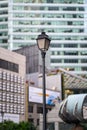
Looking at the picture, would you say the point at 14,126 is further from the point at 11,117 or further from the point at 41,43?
the point at 41,43

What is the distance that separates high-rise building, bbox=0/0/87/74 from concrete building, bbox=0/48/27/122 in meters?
62.9

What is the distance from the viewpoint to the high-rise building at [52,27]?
134500mm

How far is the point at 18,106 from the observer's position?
68.4 m

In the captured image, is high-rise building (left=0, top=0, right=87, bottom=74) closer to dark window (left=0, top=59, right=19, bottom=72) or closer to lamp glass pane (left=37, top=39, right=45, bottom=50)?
dark window (left=0, top=59, right=19, bottom=72)

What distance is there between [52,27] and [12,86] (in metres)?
72.9

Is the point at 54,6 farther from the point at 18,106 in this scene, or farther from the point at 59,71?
the point at 18,106

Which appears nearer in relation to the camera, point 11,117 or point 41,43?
point 41,43

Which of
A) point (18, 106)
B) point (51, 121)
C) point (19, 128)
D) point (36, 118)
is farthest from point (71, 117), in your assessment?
point (36, 118)

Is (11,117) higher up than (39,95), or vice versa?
(39,95)

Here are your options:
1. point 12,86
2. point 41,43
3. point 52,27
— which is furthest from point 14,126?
point 52,27

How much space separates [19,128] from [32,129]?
61.7 inches

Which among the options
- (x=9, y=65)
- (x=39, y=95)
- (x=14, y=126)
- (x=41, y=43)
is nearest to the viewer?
(x=41, y=43)

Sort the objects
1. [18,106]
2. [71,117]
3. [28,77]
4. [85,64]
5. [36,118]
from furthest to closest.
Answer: [85,64]
[28,77]
[36,118]
[18,106]
[71,117]

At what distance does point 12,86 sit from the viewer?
219 feet
